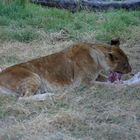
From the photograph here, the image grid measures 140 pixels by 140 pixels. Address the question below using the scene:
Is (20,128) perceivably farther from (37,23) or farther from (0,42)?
(37,23)

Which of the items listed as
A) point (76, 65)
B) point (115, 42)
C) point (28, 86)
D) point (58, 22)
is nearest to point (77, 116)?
point (28, 86)

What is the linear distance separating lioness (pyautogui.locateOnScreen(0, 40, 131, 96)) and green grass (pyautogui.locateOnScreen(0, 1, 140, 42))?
295 centimetres

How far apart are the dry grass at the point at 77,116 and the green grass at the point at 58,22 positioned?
3557 millimetres

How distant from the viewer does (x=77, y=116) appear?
18.1 ft

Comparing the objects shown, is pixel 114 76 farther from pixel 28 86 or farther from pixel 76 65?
pixel 28 86

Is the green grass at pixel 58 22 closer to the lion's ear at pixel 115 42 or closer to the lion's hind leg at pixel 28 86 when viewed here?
the lion's ear at pixel 115 42

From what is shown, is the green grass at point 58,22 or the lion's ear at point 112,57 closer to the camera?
the lion's ear at point 112,57

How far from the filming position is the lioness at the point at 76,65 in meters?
6.54

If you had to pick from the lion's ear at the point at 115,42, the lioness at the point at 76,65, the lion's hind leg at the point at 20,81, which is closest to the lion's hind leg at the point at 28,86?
the lion's hind leg at the point at 20,81

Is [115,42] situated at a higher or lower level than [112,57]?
higher

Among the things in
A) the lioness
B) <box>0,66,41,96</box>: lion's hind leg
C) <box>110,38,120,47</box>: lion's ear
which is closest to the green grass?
<box>110,38,120,47</box>: lion's ear

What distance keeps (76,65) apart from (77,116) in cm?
126

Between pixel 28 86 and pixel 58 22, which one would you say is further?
pixel 58 22

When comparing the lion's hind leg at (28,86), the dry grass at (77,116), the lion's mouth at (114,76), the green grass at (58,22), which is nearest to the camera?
the dry grass at (77,116)
